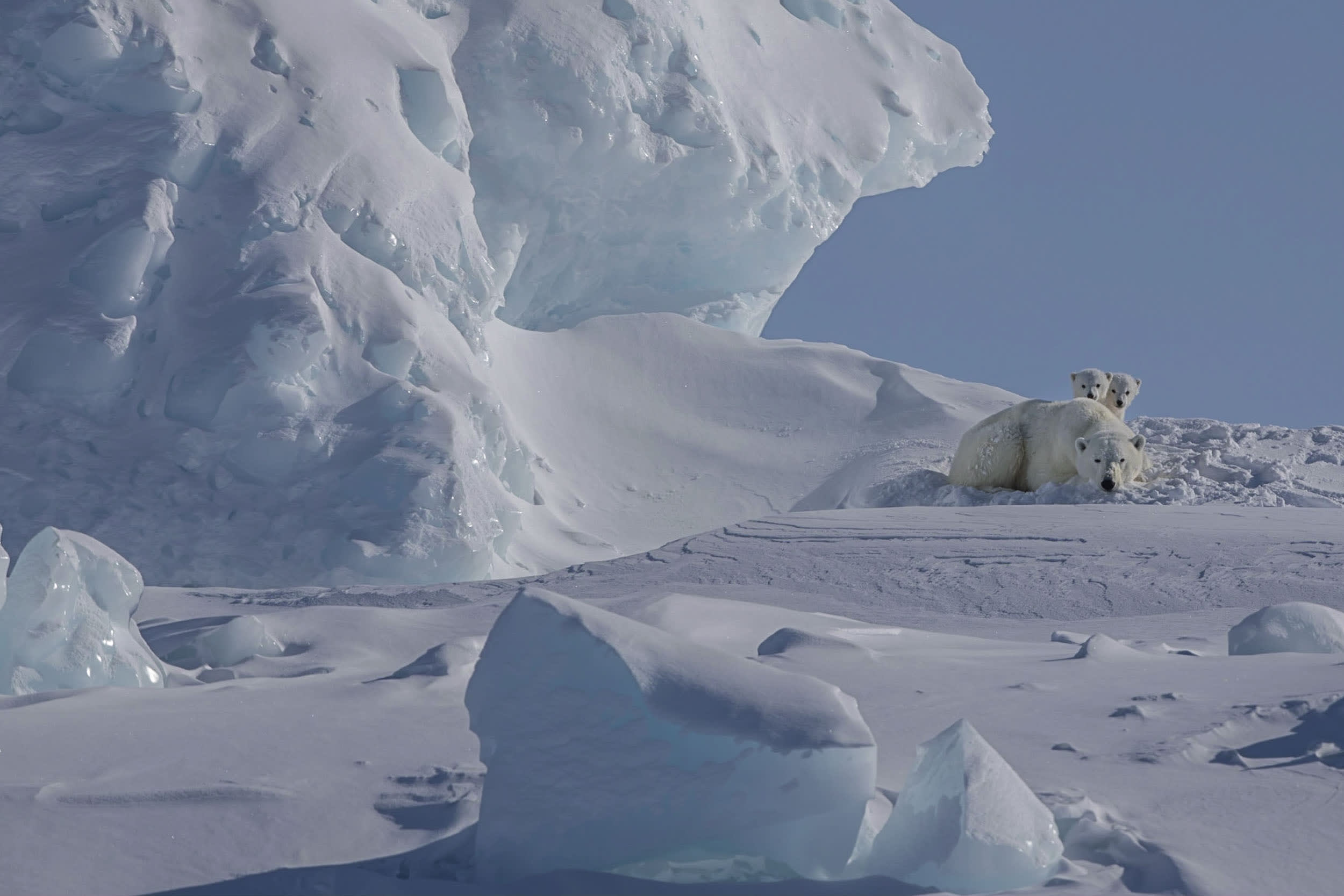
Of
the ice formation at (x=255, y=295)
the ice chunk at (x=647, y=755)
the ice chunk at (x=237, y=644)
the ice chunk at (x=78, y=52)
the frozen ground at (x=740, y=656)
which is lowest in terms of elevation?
the ice formation at (x=255, y=295)

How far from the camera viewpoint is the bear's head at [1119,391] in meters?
10.4

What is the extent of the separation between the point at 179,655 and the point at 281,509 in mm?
4914

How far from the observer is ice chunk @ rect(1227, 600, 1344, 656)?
14.1 feet

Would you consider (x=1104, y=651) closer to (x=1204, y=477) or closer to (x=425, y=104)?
(x=1204, y=477)

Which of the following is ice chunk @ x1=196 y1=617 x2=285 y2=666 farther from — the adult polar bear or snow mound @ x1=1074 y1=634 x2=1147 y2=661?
the adult polar bear

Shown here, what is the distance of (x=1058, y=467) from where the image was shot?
29.2 ft

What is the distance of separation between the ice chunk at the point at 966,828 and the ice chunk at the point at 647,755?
10cm

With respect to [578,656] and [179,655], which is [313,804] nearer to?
[578,656]

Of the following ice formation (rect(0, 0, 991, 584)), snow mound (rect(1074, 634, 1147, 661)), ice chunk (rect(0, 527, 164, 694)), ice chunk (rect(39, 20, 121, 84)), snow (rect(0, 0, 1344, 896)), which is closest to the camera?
snow (rect(0, 0, 1344, 896))

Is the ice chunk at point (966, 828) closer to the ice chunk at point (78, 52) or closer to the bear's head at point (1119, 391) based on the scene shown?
the bear's head at point (1119, 391)

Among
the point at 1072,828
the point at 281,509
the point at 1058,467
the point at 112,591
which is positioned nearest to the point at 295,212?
the point at 281,509

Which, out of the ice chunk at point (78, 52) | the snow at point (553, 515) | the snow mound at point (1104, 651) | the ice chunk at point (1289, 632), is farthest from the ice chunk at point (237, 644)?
the ice chunk at point (78, 52)

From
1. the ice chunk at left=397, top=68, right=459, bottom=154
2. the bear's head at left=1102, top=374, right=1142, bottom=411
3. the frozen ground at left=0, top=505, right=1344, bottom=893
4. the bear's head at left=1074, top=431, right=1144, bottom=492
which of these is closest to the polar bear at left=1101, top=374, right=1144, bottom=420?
the bear's head at left=1102, top=374, right=1142, bottom=411

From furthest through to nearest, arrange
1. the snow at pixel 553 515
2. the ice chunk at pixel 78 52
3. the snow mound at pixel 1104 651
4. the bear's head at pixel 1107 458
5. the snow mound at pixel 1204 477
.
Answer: the ice chunk at pixel 78 52, the snow mound at pixel 1204 477, the bear's head at pixel 1107 458, the snow mound at pixel 1104 651, the snow at pixel 553 515
